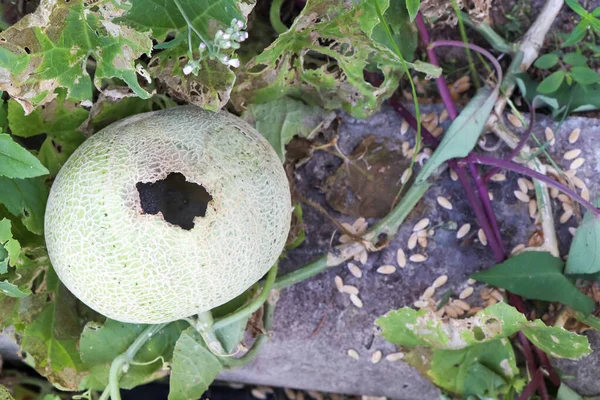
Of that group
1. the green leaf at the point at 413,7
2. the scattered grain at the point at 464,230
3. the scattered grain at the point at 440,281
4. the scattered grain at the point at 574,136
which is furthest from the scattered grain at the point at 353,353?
the green leaf at the point at 413,7

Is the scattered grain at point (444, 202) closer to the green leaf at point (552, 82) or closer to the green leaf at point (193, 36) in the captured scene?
the green leaf at point (552, 82)

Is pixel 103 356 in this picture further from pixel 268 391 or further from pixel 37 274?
pixel 268 391

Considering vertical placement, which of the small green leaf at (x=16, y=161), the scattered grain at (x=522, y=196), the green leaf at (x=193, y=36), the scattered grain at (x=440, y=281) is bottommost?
the scattered grain at (x=440, y=281)

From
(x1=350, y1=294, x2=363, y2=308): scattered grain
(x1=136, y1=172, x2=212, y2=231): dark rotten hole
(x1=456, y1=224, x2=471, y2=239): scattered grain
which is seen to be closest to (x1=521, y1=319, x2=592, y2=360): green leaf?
(x1=456, y1=224, x2=471, y2=239): scattered grain

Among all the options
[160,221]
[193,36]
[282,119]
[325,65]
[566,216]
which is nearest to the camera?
[160,221]

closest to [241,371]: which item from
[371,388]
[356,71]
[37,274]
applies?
[371,388]

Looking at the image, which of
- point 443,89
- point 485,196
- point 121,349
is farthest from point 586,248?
point 121,349

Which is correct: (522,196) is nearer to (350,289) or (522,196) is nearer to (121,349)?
(350,289)
